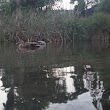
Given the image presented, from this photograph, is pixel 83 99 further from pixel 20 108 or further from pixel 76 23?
pixel 76 23

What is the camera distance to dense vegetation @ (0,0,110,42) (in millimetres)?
25469

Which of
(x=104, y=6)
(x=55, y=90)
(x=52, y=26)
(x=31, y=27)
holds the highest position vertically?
(x=104, y=6)

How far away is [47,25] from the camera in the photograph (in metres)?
26.3

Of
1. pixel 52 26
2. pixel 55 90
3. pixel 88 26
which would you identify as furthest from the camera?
pixel 88 26

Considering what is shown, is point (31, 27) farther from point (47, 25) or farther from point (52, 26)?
point (52, 26)

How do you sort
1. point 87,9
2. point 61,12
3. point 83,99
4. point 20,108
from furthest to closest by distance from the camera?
point 87,9 < point 61,12 < point 83,99 < point 20,108

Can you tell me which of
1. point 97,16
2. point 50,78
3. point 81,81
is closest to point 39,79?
point 50,78

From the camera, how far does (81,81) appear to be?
616 cm

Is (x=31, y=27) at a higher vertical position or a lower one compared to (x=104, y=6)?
lower

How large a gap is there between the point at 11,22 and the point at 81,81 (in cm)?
2072

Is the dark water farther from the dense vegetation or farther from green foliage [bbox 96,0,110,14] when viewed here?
green foliage [bbox 96,0,110,14]

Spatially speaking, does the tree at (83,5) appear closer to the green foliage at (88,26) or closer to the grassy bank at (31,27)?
the green foliage at (88,26)

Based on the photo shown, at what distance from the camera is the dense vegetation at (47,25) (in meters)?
25.5

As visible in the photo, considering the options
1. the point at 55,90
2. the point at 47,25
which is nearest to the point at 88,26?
the point at 47,25
